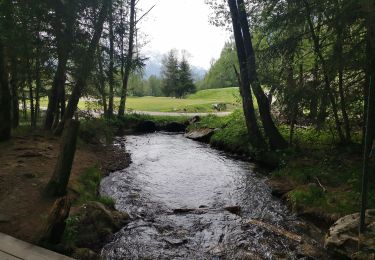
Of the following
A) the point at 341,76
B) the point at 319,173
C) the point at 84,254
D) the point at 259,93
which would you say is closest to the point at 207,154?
the point at 259,93

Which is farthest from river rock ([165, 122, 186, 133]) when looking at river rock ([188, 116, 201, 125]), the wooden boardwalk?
the wooden boardwalk

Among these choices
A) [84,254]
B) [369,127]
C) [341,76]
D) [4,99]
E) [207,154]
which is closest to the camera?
[369,127]

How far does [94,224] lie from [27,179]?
244cm

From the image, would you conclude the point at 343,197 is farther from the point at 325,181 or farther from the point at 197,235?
the point at 197,235

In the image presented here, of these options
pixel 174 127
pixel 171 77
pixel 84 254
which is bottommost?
pixel 84 254

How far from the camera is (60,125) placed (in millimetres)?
14141

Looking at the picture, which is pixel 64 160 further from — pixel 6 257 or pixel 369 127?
pixel 369 127

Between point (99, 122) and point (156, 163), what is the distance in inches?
116

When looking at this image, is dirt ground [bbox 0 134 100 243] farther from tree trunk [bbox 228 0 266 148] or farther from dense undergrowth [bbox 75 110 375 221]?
tree trunk [bbox 228 0 266 148]

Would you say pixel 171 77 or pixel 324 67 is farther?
pixel 171 77

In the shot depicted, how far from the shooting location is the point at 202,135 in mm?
21703

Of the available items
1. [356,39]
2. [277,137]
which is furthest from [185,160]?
[356,39]

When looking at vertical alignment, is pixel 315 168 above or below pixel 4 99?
below

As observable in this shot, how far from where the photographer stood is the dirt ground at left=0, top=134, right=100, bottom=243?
6457 mm
